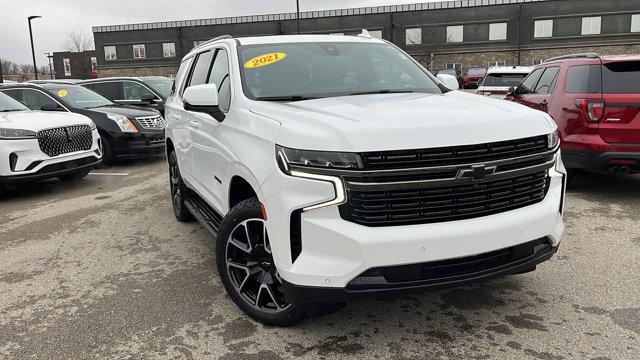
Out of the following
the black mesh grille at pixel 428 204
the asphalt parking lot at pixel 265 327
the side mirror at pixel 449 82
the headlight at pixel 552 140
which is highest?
the side mirror at pixel 449 82

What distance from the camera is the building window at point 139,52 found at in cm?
5478

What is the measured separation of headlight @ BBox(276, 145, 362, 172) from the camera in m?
2.55

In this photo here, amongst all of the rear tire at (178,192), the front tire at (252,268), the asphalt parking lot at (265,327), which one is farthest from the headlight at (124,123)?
the front tire at (252,268)

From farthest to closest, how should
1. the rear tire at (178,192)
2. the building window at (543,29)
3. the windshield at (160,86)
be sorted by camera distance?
the building window at (543,29) → the windshield at (160,86) → the rear tire at (178,192)

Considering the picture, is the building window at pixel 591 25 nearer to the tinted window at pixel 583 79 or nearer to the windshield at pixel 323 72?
the tinted window at pixel 583 79

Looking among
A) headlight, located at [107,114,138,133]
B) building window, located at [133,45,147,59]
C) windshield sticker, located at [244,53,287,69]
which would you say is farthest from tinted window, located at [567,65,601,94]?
building window, located at [133,45,147,59]

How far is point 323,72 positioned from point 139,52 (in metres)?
56.0

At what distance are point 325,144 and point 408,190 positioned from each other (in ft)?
1.59

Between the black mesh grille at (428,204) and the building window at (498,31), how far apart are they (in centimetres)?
4737

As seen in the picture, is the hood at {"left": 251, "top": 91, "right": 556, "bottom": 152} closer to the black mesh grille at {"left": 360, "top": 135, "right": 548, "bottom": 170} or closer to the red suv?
the black mesh grille at {"left": 360, "top": 135, "right": 548, "bottom": 170}

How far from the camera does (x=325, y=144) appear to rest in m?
2.60

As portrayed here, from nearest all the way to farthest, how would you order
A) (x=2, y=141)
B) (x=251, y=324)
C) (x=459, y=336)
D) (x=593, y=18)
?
(x=459, y=336) < (x=251, y=324) < (x=2, y=141) < (x=593, y=18)

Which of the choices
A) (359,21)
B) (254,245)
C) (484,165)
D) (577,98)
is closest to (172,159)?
(254,245)

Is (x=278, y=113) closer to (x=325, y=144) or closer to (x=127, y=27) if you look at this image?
(x=325, y=144)
